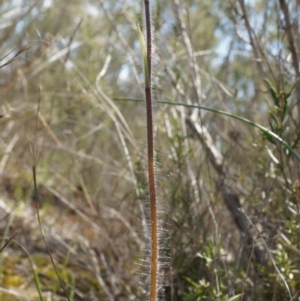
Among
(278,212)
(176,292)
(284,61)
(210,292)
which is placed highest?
(284,61)

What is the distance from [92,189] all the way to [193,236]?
51.1 inches

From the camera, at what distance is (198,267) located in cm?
191

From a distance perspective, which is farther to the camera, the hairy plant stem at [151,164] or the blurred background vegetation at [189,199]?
the blurred background vegetation at [189,199]

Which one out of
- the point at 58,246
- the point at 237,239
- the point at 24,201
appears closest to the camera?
the point at 237,239

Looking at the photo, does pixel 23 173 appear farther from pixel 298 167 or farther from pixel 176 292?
pixel 298 167

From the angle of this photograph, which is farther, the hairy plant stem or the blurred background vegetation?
the blurred background vegetation

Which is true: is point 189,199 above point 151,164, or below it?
below

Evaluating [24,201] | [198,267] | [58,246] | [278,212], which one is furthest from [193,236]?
[24,201]

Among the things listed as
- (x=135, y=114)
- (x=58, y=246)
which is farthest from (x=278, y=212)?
(x=135, y=114)

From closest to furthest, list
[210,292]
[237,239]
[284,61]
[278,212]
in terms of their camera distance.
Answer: [210,292], [278,212], [284,61], [237,239]

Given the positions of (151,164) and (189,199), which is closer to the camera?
(151,164)

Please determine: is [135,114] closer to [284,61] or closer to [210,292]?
[284,61]

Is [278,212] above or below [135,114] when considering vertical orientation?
below

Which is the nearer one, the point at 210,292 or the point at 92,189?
the point at 210,292
